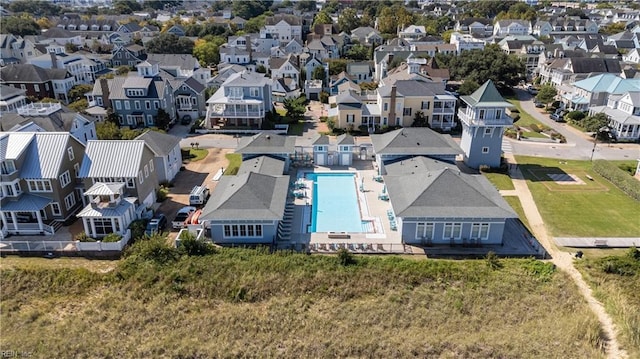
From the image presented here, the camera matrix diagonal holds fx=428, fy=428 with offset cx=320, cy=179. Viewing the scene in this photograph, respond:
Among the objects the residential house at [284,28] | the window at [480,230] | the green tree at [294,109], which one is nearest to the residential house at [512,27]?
the residential house at [284,28]

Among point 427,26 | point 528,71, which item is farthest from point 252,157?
point 427,26

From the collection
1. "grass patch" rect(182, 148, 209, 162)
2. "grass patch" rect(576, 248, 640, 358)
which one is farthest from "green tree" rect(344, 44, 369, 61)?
"grass patch" rect(576, 248, 640, 358)

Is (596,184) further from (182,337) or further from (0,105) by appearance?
(0,105)

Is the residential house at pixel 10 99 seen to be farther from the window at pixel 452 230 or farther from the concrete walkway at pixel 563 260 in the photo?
the concrete walkway at pixel 563 260

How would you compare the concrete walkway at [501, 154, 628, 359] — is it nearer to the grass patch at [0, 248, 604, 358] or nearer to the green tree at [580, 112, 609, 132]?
the grass patch at [0, 248, 604, 358]

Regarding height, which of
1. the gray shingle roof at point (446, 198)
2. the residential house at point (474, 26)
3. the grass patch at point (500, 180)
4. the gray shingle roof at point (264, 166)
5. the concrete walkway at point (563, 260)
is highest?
the residential house at point (474, 26)

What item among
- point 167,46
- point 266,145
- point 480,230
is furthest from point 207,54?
point 480,230
